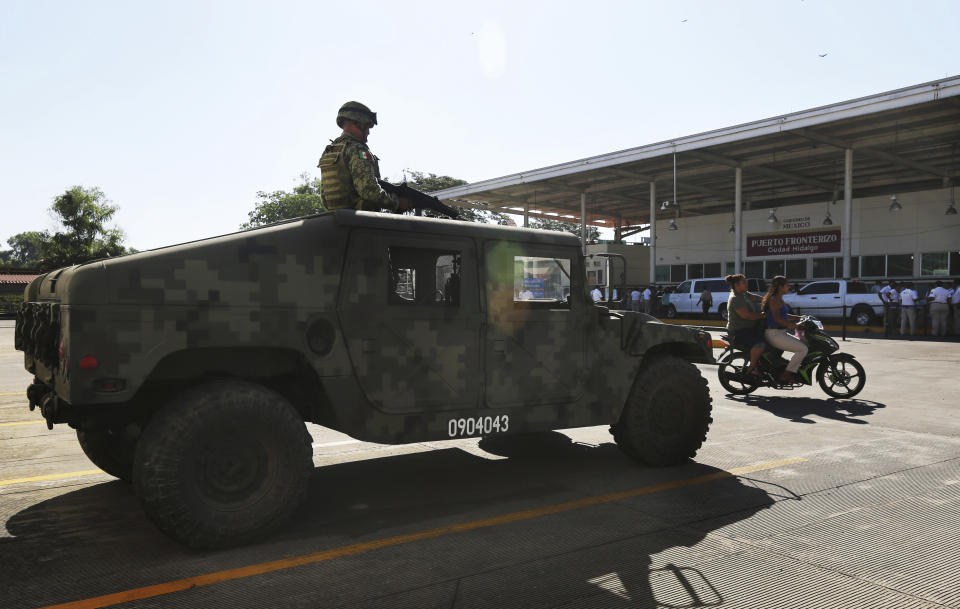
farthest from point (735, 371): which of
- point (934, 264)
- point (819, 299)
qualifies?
point (934, 264)

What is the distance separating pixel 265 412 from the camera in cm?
378

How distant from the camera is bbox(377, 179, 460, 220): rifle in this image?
16.4 ft

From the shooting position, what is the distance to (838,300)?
80.3 ft

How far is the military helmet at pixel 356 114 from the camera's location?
16.3 feet

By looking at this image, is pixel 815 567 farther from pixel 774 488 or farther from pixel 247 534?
pixel 247 534

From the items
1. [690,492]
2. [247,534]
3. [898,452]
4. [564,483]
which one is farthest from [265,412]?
[898,452]

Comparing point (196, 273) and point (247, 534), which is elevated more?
point (196, 273)

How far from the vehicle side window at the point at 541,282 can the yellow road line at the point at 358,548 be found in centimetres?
137

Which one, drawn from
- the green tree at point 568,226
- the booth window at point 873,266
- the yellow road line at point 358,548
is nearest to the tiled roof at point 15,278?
the green tree at point 568,226

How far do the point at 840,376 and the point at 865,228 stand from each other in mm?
25357

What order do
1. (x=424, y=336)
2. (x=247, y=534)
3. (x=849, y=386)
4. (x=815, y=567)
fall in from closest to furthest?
(x=815, y=567) → (x=247, y=534) → (x=424, y=336) → (x=849, y=386)

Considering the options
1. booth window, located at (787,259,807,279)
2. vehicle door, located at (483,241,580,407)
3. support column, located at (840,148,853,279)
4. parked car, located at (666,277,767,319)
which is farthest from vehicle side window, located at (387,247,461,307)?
booth window, located at (787,259,807,279)

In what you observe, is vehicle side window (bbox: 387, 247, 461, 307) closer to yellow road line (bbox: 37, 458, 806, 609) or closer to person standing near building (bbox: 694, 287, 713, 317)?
yellow road line (bbox: 37, 458, 806, 609)

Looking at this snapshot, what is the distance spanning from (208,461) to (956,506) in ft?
15.4
